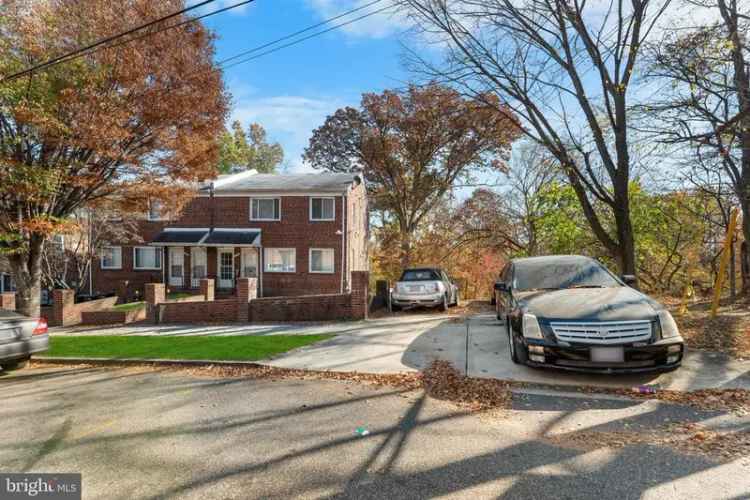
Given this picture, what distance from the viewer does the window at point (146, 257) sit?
22625 millimetres

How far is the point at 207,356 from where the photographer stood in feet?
23.6

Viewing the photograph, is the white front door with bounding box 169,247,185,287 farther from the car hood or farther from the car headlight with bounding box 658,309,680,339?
the car headlight with bounding box 658,309,680,339

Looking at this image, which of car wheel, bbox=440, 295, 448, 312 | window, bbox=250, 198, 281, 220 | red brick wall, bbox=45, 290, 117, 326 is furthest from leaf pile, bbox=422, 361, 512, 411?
window, bbox=250, 198, 281, 220

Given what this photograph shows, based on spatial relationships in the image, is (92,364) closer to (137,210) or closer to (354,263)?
(137,210)

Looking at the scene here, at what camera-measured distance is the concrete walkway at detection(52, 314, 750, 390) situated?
525 cm

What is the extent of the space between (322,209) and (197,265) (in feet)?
24.8

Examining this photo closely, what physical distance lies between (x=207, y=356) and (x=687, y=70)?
9764 millimetres

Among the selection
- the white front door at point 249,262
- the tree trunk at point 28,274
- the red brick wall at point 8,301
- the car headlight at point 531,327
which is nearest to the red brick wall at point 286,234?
the white front door at point 249,262

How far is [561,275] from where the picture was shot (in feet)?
22.4

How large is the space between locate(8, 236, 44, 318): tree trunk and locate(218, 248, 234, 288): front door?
10.6 meters

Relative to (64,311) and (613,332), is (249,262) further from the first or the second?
(613,332)

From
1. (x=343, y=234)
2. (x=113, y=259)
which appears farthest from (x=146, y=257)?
(x=343, y=234)

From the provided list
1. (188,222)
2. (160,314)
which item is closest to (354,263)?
(188,222)

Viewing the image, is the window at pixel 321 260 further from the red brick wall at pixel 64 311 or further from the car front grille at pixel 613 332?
the car front grille at pixel 613 332
